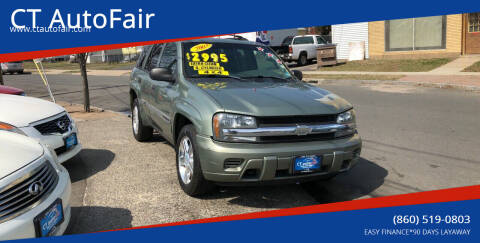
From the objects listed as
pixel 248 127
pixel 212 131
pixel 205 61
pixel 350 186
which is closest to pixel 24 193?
pixel 212 131

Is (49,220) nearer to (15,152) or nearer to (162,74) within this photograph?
(15,152)

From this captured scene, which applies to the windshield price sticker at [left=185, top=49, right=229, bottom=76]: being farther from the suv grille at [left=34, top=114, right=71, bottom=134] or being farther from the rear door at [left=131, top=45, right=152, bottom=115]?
the suv grille at [left=34, top=114, right=71, bottom=134]

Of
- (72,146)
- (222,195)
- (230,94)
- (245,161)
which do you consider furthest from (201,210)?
(72,146)

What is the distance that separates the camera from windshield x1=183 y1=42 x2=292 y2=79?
5.05 metres

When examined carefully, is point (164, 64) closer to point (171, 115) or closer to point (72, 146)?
point (171, 115)

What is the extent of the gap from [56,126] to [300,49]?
67.0ft

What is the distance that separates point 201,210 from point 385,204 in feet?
5.98

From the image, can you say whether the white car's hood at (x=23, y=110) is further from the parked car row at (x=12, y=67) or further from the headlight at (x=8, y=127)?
the parked car row at (x=12, y=67)

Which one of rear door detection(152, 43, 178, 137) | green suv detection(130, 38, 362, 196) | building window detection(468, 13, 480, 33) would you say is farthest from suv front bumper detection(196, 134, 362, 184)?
building window detection(468, 13, 480, 33)

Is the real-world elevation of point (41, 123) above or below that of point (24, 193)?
above

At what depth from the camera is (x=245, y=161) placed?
371cm

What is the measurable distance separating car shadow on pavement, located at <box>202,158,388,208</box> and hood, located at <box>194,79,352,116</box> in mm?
959

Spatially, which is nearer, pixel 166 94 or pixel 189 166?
pixel 189 166

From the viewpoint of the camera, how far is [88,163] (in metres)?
5.85
